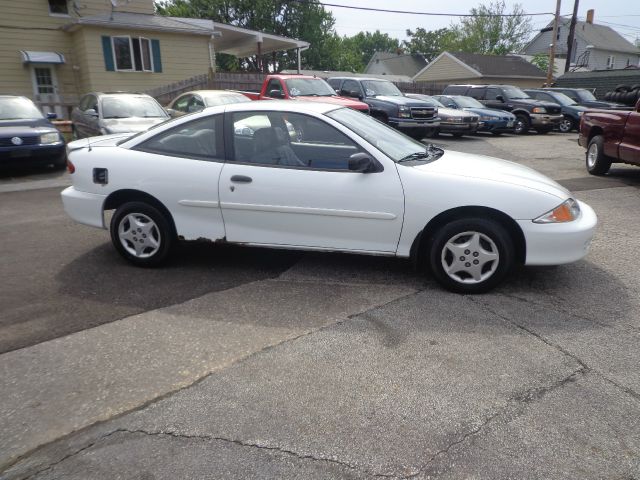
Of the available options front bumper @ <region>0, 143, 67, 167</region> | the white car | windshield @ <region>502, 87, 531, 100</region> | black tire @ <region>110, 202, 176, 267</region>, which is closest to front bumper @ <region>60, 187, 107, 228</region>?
the white car

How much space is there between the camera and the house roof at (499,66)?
1544 inches

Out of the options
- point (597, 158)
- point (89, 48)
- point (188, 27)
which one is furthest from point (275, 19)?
point (597, 158)

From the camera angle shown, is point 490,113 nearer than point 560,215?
No

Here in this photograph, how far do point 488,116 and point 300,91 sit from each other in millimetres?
7968

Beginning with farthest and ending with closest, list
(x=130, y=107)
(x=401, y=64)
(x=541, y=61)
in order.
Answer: (x=401, y=64) → (x=541, y=61) → (x=130, y=107)

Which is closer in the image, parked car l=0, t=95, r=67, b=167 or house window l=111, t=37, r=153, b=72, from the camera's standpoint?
parked car l=0, t=95, r=67, b=167

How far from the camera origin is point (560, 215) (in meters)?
3.83

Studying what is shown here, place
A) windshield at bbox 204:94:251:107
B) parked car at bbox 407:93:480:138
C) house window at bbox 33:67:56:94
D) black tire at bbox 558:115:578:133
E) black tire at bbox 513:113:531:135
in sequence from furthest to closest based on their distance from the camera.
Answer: house window at bbox 33:67:56:94
black tire at bbox 558:115:578:133
black tire at bbox 513:113:531:135
parked car at bbox 407:93:480:138
windshield at bbox 204:94:251:107

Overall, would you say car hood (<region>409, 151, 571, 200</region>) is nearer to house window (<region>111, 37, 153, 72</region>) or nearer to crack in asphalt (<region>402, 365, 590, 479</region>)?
crack in asphalt (<region>402, 365, 590, 479</region>)

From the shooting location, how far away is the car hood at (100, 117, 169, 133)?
9945 millimetres

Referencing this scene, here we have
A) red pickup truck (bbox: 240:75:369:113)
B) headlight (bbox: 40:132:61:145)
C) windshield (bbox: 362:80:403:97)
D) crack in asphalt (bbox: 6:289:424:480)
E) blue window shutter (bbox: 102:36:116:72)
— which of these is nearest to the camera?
crack in asphalt (bbox: 6:289:424:480)

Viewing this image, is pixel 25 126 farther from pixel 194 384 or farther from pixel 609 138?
pixel 609 138

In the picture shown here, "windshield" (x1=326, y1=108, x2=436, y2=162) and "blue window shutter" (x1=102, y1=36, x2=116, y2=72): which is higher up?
"blue window shutter" (x1=102, y1=36, x2=116, y2=72)

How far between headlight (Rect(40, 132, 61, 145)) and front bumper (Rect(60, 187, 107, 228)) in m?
5.69
